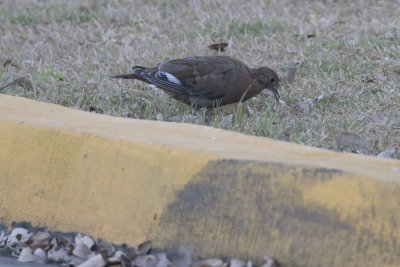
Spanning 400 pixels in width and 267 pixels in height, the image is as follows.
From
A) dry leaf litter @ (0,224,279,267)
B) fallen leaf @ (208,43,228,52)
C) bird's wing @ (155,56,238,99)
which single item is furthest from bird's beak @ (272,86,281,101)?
dry leaf litter @ (0,224,279,267)

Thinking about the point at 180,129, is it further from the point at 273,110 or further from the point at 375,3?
the point at 375,3

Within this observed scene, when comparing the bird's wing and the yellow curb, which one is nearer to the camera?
the yellow curb

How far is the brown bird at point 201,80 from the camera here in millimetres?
5023

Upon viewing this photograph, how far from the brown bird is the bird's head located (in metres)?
0.07

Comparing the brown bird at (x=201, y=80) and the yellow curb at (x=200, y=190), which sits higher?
the brown bird at (x=201, y=80)

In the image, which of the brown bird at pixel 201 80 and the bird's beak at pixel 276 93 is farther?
the bird's beak at pixel 276 93

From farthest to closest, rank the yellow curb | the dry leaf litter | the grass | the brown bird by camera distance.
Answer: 1. the brown bird
2. the grass
3. the dry leaf litter
4. the yellow curb

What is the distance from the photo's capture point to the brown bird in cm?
502

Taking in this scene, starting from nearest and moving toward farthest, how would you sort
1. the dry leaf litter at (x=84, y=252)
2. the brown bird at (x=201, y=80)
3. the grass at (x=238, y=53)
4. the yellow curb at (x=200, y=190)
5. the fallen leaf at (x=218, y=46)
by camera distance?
the yellow curb at (x=200, y=190) → the dry leaf litter at (x=84, y=252) → the grass at (x=238, y=53) → the brown bird at (x=201, y=80) → the fallen leaf at (x=218, y=46)

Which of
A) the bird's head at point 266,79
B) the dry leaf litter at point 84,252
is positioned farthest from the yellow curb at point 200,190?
the bird's head at point 266,79

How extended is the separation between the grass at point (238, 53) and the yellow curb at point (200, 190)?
125cm

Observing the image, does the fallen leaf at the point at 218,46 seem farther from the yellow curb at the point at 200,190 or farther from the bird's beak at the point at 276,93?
the yellow curb at the point at 200,190

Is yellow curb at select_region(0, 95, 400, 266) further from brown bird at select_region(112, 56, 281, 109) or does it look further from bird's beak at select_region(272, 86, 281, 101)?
bird's beak at select_region(272, 86, 281, 101)

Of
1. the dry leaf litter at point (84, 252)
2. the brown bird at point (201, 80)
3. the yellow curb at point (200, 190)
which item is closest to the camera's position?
the yellow curb at point (200, 190)
